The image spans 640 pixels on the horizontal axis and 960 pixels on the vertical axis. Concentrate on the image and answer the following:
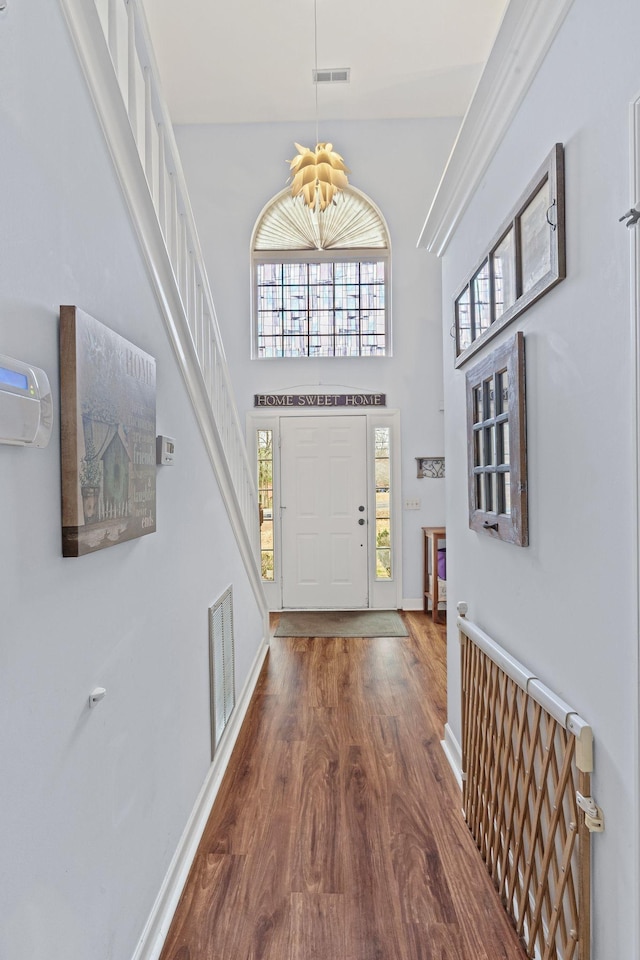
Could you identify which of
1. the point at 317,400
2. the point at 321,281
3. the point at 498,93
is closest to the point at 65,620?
the point at 498,93

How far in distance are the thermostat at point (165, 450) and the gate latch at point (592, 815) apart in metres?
1.43

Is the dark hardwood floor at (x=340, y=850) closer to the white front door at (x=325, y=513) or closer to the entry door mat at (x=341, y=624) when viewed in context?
the entry door mat at (x=341, y=624)

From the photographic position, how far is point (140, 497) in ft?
4.92

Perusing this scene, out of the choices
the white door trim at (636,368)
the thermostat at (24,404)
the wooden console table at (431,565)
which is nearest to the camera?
the thermostat at (24,404)

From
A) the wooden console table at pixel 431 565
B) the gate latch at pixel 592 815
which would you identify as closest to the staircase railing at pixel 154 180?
the gate latch at pixel 592 815

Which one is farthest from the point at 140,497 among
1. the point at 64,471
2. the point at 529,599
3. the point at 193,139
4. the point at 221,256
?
the point at 193,139

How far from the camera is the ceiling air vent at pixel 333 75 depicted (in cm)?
486

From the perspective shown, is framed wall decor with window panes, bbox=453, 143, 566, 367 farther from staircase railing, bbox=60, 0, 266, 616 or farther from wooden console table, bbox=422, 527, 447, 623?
wooden console table, bbox=422, 527, 447, 623

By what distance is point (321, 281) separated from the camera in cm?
568

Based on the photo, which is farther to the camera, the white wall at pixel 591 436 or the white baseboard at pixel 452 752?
the white baseboard at pixel 452 752

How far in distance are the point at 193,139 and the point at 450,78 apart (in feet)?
8.33

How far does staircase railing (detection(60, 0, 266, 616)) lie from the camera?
1261mm

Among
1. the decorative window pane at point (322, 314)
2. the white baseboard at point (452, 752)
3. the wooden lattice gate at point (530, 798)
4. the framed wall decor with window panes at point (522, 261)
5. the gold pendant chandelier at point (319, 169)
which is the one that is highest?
the gold pendant chandelier at point (319, 169)

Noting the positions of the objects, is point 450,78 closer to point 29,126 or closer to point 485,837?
point 29,126
